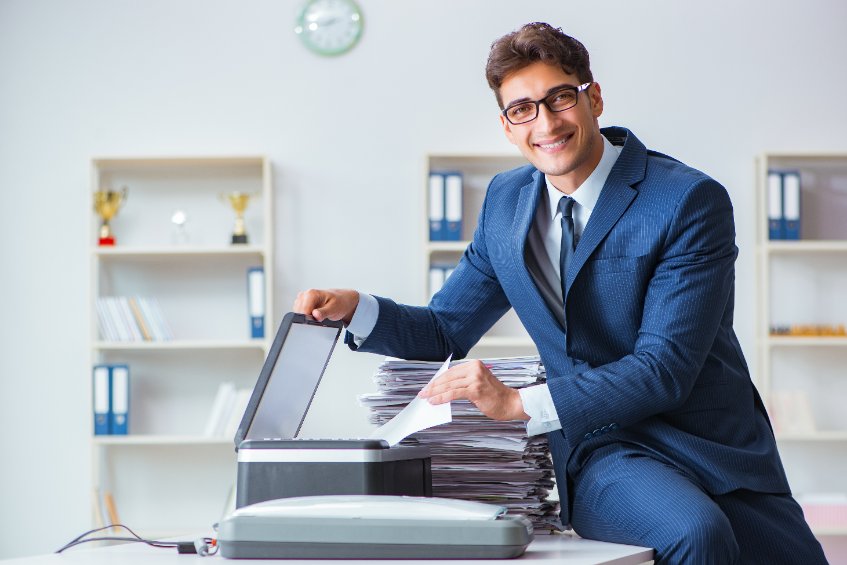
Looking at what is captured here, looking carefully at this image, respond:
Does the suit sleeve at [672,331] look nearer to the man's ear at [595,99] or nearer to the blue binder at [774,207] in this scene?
the man's ear at [595,99]

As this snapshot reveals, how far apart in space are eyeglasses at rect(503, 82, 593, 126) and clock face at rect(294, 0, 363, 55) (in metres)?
3.23

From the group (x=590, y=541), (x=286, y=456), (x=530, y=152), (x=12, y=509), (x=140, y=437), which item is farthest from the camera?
(x=12, y=509)

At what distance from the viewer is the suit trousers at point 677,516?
1224 millimetres

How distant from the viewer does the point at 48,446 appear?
4.71 meters

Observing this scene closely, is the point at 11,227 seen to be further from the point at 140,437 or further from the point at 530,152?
the point at 530,152

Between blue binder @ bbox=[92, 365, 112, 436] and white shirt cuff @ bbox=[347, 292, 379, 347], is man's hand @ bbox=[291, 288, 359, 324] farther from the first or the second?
blue binder @ bbox=[92, 365, 112, 436]

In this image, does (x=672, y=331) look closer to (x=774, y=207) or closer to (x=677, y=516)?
(x=677, y=516)

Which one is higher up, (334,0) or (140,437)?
(334,0)

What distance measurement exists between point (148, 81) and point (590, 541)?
3901 mm

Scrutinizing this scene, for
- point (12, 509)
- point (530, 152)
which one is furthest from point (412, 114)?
point (530, 152)

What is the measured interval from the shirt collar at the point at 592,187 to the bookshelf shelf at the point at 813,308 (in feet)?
10.1

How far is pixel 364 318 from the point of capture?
1655 millimetres

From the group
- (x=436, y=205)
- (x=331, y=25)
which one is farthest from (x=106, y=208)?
(x=436, y=205)

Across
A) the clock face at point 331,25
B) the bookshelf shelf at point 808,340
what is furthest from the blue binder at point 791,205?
the clock face at point 331,25
